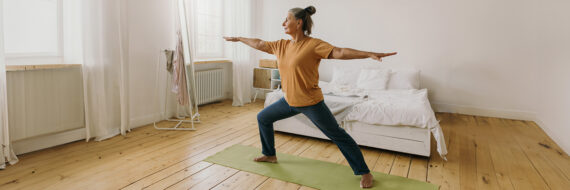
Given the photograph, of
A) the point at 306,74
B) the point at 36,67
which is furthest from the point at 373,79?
the point at 36,67

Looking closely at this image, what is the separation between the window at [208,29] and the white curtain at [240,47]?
0.37 feet

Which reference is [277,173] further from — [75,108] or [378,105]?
[75,108]

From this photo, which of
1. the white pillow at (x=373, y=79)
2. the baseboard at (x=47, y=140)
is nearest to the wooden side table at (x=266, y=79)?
the white pillow at (x=373, y=79)

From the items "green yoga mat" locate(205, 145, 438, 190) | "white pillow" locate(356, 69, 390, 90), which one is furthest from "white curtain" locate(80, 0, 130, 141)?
"white pillow" locate(356, 69, 390, 90)

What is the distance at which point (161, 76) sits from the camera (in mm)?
3936

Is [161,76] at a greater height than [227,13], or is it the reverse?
[227,13]

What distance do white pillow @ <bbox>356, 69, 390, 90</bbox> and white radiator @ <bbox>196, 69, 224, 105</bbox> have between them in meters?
2.14

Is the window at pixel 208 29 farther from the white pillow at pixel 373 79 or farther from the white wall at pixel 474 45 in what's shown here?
the white pillow at pixel 373 79

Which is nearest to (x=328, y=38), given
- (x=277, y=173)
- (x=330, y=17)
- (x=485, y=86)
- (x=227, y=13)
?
(x=330, y=17)

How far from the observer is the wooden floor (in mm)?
2256

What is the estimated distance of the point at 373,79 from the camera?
4.46 m

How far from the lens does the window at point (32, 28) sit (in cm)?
258

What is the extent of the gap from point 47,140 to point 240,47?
9.80 ft

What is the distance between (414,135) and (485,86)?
→ 2533mm
